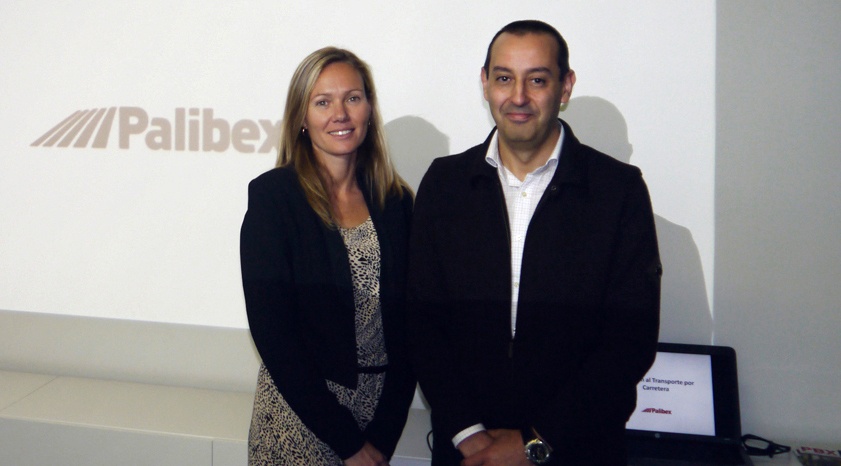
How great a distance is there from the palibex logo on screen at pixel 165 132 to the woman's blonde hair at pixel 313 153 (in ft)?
2.98

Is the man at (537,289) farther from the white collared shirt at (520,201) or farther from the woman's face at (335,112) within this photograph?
the woman's face at (335,112)

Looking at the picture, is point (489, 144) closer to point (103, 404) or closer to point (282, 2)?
point (282, 2)

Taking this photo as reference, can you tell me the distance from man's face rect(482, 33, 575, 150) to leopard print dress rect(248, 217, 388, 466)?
445 millimetres

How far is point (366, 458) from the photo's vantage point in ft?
5.65

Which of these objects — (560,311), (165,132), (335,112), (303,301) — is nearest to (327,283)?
(303,301)

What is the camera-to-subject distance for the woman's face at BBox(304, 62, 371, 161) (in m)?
1.79

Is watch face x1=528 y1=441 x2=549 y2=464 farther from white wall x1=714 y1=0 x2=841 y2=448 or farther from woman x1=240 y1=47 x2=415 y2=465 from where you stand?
white wall x1=714 y1=0 x2=841 y2=448

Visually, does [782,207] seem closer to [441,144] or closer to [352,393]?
[441,144]

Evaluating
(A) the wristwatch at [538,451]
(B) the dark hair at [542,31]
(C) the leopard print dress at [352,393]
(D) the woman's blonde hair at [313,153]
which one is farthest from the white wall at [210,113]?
(A) the wristwatch at [538,451]

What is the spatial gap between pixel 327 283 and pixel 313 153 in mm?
373

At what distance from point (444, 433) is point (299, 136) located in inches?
32.5

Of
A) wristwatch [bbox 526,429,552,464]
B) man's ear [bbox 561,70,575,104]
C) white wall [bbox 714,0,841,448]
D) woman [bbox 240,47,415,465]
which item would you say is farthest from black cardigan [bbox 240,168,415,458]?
white wall [bbox 714,0,841,448]

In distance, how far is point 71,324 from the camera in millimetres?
2988

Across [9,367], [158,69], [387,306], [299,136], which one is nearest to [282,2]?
[158,69]
